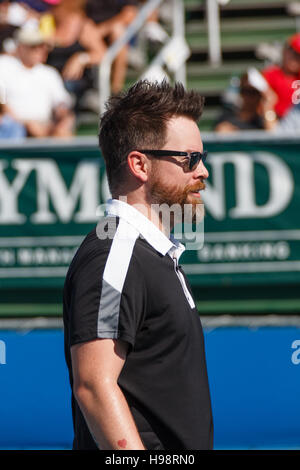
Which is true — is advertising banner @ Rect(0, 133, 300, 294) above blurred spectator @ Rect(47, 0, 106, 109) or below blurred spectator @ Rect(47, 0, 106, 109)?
below

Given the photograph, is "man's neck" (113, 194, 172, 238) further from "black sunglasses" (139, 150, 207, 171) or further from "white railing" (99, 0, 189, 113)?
"white railing" (99, 0, 189, 113)

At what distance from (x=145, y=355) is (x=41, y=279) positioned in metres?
4.77

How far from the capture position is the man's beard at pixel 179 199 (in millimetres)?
2514

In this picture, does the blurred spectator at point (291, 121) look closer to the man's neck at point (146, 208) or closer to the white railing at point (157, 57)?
the white railing at point (157, 57)

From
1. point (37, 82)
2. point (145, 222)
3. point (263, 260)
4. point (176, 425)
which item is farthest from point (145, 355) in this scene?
point (37, 82)

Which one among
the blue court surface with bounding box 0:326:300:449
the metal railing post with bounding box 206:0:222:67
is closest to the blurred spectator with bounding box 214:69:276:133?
the metal railing post with bounding box 206:0:222:67

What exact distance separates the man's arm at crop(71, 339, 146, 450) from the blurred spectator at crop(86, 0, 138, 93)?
23.7 feet

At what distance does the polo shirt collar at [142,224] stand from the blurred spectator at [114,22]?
6.89m

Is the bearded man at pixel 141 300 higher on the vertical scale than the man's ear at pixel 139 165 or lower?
lower

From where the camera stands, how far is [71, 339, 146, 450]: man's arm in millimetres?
2176

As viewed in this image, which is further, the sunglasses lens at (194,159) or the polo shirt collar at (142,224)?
the sunglasses lens at (194,159)

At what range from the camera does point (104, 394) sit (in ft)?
7.17

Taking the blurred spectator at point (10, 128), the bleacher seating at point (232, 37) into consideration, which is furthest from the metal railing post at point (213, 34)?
the blurred spectator at point (10, 128)

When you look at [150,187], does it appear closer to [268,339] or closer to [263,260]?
[268,339]
